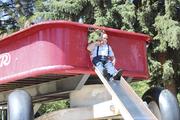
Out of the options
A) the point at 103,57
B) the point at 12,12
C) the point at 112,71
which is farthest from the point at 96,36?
the point at 12,12

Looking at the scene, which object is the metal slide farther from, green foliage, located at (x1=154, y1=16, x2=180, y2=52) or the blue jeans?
green foliage, located at (x1=154, y1=16, x2=180, y2=52)

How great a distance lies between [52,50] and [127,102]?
5.46ft

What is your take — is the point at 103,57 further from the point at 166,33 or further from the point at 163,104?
the point at 166,33

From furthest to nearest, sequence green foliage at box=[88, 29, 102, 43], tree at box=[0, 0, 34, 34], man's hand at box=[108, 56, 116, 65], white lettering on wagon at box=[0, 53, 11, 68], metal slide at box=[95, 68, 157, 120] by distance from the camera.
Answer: tree at box=[0, 0, 34, 34] < white lettering on wagon at box=[0, 53, 11, 68] < green foliage at box=[88, 29, 102, 43] < man's hand at box=[108, 56, 116, 65] < metal slide at box=[95, 68, 157, 120]

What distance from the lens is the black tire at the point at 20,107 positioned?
8.40 metres

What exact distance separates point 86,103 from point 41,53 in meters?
1.74

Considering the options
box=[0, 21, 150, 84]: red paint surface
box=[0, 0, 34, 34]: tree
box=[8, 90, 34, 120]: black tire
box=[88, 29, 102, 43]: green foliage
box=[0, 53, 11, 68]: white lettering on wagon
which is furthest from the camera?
box=[0, 0, 34, 34]: tree

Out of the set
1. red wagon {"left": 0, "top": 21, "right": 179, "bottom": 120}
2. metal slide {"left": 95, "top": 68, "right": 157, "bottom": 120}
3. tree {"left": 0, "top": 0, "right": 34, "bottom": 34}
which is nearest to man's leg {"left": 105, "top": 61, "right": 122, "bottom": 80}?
metal slide {"left": 95, "top": 68, "right": 157, "bottom": 120}

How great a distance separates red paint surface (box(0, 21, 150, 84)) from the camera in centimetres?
898

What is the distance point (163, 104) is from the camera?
9.40 m

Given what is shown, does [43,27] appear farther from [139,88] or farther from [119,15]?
[139,88]

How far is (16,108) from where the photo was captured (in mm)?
8484

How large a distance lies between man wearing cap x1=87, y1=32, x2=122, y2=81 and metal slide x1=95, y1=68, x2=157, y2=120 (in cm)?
12

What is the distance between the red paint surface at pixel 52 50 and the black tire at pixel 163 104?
0.74 meters
